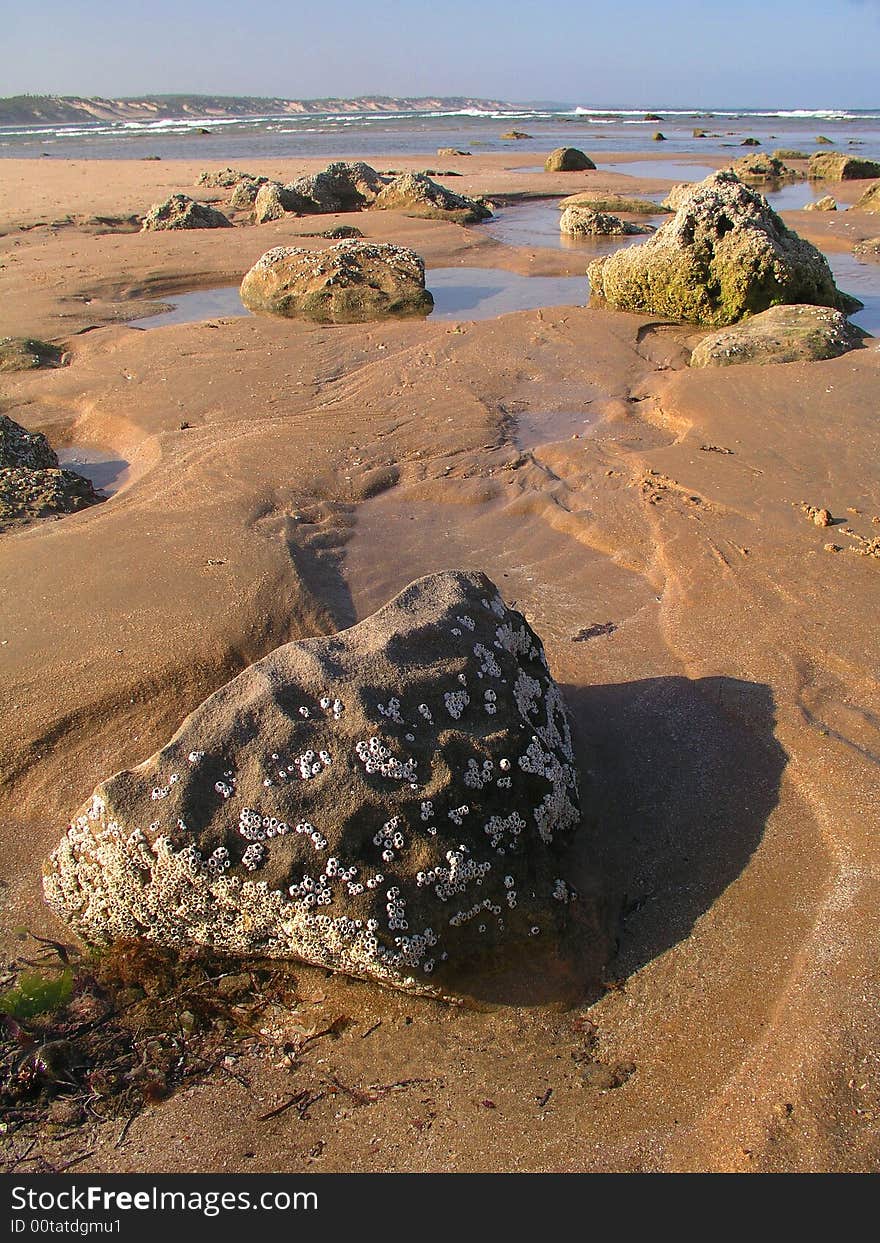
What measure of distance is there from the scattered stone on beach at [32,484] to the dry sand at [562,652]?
0.31m

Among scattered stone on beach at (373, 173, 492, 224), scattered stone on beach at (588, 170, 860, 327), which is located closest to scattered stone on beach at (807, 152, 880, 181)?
scattered stone on beach at (373, 173, 492, 224)

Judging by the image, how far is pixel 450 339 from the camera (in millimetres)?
8578

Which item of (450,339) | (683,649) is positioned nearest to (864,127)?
(450,339)

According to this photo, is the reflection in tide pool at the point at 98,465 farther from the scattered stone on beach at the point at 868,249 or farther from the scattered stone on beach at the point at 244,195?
the scattered stone on beach at the point at 244,195

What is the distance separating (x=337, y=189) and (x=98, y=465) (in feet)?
50.3

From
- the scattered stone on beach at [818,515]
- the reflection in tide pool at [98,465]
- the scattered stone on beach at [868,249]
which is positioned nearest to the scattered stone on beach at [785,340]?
the scattered stone on beach at [818,515]

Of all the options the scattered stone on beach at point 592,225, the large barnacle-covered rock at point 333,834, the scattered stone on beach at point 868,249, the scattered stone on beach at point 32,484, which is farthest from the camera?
the scattered stone on beach at point 592,225

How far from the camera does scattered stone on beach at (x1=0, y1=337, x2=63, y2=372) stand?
8273 mm

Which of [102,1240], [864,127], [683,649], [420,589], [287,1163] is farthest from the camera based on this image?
[864,127]

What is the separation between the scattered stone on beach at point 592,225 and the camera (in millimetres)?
15547

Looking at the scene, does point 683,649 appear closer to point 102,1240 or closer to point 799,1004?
point 799,1004

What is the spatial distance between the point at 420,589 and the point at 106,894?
148 cm

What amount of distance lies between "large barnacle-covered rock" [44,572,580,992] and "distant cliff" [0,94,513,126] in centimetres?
7940

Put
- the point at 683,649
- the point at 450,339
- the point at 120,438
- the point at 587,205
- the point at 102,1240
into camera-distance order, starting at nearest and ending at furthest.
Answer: the point at 102,1240 → the point at 683,649 → the point at 120,438 → the point at 450,339 → the point at 587,205
